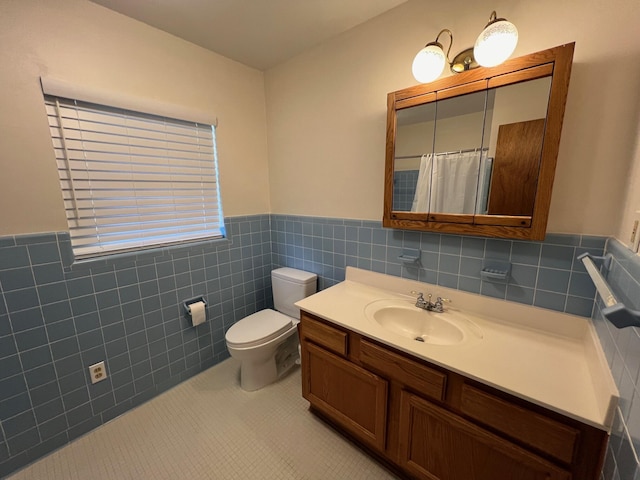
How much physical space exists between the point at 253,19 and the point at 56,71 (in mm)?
1060

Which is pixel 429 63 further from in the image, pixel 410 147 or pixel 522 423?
pixel 522 423

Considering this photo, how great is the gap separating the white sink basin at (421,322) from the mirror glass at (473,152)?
55 centimetres

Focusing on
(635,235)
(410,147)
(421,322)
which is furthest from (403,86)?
(421,322)

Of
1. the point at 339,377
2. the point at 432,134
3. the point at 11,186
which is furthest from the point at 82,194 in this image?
the point at 432,134

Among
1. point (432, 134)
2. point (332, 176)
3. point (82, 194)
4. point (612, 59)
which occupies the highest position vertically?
point (612, 59)

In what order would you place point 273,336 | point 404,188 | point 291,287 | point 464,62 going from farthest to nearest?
point 291,287 → point 273,336 → point 404,188 → point 464,62

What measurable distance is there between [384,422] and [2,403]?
1875 mm

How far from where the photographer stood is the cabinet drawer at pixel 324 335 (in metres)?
1.32

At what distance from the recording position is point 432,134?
1.35 m

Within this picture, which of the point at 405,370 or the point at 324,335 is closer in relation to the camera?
the point at 405,370

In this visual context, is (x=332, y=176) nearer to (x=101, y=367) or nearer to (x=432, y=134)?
(x=432, y=134)

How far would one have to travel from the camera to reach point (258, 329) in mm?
1812

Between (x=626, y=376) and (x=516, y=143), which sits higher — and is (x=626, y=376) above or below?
below

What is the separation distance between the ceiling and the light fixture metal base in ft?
1.61
